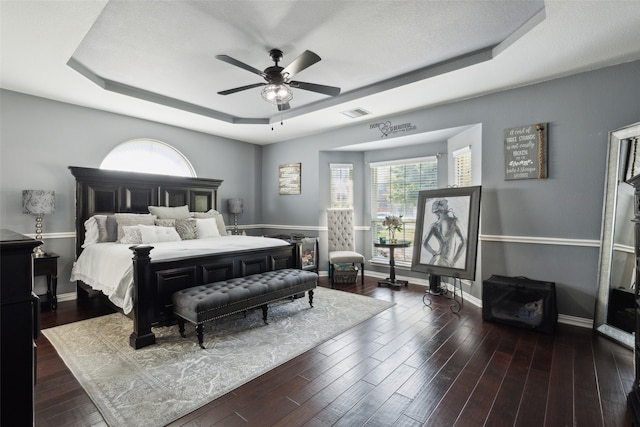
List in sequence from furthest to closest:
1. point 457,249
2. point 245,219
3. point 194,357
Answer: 1. point 245,219
2. point 457,249
3. point 194,357

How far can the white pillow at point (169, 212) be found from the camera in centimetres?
473

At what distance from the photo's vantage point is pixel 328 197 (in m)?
6.11

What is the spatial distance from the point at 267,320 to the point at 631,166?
13.4 ft

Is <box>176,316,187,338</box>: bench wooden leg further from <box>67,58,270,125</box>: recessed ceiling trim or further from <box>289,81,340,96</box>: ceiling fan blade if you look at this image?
<box>67,58,270,125</box>: recessed ceiling trim

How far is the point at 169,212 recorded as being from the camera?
482cm

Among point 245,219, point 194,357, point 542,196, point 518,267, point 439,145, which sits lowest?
point 194,357

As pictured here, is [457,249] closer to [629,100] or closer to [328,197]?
[629,100]

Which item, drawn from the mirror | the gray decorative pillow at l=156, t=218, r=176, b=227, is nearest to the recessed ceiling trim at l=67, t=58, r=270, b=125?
the gray decorative pillow at l=156, t=218, r=176, b=227

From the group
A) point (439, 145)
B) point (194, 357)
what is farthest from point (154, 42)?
point (439, 145)

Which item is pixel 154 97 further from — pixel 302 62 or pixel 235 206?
pixel 302 62

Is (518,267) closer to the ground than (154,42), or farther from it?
closer to the ground

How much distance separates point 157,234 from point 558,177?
5052 mm

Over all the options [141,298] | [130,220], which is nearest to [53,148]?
[130,220]

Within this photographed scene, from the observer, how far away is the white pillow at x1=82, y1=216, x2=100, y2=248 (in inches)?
162
